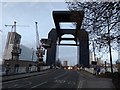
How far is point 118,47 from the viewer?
62.4ft

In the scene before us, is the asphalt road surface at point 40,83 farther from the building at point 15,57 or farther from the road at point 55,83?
the building at point 15,57

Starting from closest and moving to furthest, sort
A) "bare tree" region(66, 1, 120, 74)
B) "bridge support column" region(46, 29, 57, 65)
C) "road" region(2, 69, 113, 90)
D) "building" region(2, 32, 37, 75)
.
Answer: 1. "bare tree" region(66, 1, 120, 74)
2. "road" region(2, 69, 113, 90)
3. "building" region(2, 32, 37, 75)
4. "bridge support column" region(46, 29, 57, 65)

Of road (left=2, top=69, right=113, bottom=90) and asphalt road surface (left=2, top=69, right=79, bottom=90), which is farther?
road (left=2, top=69, right=113, bottom=90)

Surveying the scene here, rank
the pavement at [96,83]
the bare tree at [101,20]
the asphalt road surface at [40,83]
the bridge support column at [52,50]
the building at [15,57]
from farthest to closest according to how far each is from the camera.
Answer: the bridge support column at [52,50]
the building at [15,57]
the pavement at [96,83]
the asphalt road surface at [40,83]
the bare tree at [101,20]

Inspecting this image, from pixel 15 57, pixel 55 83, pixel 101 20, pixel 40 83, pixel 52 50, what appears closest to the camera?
pixel 101 20

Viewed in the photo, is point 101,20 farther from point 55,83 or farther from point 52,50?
point 52,50

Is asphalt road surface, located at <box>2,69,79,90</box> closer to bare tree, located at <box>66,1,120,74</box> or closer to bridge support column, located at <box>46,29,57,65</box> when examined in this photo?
bare tree, located at <box>66,1,120,74</box>

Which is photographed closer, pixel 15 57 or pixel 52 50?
pixel 15 57

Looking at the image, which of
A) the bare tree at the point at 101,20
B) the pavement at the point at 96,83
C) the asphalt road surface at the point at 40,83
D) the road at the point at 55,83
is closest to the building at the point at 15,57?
the asphalt road surface at the point at 40,83

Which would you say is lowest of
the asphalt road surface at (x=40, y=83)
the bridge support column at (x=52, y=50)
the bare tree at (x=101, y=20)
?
the asphalt road surface at (x=40, y=83)

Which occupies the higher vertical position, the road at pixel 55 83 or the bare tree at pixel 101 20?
the bare tree at pixel 101 20

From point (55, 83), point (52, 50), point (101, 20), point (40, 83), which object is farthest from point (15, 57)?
point (101, 20)

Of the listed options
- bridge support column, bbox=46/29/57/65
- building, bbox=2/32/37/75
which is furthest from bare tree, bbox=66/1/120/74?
bridge support column, bbox=46/29/57/65

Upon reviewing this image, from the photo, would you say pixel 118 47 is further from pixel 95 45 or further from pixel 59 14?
pixel 59 14
